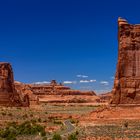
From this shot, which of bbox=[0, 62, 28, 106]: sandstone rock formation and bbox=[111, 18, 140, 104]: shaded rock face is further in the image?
bbox=[0, 62, 28, 106]: sandstone rock formation

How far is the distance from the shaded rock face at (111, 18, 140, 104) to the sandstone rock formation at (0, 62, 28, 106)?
33.9 meters

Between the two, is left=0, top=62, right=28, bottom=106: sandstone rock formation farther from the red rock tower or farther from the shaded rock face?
the shaded rock face

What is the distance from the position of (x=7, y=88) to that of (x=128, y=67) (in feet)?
118

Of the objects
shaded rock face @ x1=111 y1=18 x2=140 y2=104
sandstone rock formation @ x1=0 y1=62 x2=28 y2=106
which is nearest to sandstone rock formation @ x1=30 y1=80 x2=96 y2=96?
sandstone rock formation @ x1=0 y1=62 x2=28 y2=106

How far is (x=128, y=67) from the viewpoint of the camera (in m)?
46.8

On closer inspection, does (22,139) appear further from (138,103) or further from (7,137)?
(138,103)

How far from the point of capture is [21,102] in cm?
8200

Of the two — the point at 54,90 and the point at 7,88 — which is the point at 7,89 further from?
the point at 54,90

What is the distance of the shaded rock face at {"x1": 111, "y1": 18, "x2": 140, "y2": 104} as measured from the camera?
152 feet

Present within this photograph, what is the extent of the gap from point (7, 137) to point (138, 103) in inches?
767

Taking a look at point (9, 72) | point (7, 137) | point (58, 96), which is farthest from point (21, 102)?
point (58, 96)

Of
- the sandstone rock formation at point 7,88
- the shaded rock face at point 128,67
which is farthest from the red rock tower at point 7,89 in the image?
the shaded rock face at point 128,67

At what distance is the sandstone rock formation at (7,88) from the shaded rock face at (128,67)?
3389 cm

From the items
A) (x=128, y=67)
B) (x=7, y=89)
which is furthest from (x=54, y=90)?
(x=128, y=67)
